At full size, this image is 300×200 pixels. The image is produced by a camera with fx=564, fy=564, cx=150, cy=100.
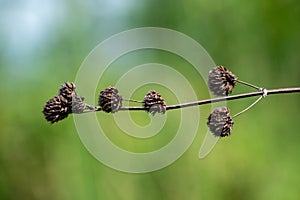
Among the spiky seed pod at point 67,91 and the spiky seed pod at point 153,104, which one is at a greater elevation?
the spiky seed pod at point 67,91

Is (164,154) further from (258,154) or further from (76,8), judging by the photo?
(76,8)

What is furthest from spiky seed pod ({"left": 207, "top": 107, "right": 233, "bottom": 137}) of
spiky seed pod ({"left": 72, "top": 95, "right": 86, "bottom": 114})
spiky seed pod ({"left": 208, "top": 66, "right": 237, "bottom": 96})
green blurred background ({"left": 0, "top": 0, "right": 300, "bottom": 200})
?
green blurred background ({"left": 0, "top": 0, "right": 300, "bottom": 200})

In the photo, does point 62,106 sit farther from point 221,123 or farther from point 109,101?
point 221,123

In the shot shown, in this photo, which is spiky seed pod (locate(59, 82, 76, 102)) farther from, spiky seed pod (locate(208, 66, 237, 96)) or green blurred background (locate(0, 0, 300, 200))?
green blurred background (locate(0, 0, 300, 200))

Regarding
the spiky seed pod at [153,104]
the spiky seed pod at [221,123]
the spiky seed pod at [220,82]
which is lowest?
the spiky seed pod at [221,123]

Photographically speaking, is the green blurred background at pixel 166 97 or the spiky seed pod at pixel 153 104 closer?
the spiky seed pod at pixel 153 104

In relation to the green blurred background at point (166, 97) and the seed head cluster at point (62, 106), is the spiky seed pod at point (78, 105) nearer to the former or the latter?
the seed head cluster at point (62, 106)

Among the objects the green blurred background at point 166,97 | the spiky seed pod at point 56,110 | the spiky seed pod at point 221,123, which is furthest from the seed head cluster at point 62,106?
the green blurred background at point 166,97
